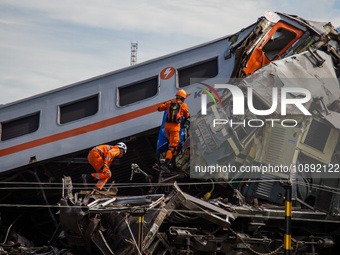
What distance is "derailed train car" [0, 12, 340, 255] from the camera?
820cm

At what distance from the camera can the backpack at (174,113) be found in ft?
31.3

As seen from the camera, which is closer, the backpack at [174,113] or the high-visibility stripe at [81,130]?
the backpack at [174,113]

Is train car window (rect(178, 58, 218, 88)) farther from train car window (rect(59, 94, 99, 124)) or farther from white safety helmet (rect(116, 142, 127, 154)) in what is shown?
train car window (rect(59, 94, 99, 124))

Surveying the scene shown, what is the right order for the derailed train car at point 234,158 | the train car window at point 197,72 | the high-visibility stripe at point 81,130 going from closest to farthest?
the derailed train car at point 234,158, the high-visibility stripe at point 81,130, the train car window at point 197,72

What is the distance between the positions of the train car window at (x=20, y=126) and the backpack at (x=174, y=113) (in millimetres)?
2703

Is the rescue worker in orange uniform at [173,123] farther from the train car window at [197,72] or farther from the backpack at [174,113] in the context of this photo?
the train car window at [197,72]

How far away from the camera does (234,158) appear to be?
9180 millimetres

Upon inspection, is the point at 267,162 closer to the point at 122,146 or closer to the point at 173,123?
the point at 173,123

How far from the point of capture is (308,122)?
30.2 ft

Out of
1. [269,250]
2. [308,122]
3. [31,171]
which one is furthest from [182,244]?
[31,171]

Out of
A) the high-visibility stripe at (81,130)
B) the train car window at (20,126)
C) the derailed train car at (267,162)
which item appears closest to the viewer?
the derailed train car at (267,162)

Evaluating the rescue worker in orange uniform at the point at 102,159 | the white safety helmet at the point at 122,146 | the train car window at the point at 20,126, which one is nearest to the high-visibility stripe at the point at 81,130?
the train car window at the point at 20,126

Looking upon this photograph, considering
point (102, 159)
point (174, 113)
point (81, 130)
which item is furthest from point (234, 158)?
point (81, 130)

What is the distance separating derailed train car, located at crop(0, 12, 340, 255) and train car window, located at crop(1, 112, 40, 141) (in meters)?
0.03
